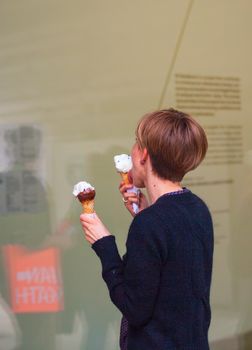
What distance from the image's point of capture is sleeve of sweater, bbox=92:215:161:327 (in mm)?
1747

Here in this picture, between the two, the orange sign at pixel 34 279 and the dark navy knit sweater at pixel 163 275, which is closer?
the dark navy knit sweater at pixel 163 275

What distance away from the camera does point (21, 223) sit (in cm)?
337

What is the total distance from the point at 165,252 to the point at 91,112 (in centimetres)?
193

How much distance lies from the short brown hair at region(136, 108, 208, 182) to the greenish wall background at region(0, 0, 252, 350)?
63.8 inches

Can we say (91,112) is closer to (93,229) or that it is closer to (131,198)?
(131,198)

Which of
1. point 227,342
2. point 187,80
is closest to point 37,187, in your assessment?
point 187,80

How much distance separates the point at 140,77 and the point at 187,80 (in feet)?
1.33

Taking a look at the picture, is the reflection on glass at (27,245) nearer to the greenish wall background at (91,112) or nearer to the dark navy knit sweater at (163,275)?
the greenish wall background at (91,112)

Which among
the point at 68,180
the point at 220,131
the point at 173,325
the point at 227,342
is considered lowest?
the point at 227,342

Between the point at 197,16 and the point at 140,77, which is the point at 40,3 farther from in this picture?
the point at 197,16

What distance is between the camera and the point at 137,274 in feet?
5.78

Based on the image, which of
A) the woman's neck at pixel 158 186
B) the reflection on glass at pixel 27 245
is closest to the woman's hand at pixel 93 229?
the woman's neck at pixel 158 186

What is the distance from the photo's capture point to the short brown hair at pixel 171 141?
184 cm

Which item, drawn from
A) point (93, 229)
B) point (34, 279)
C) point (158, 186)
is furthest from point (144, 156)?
point (34, 279)
